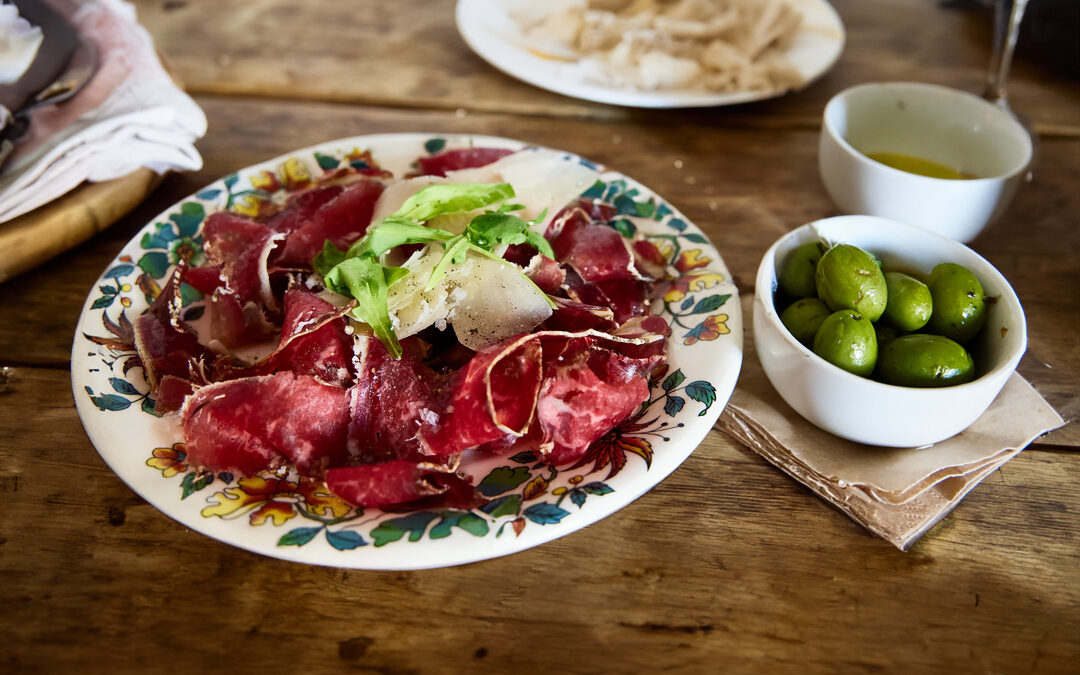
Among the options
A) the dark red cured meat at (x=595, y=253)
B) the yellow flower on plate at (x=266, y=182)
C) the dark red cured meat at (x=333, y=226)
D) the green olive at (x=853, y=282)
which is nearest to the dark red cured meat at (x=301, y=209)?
the dark red cured meat at (x=333, y=226)

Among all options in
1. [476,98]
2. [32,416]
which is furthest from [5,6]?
[476,98]

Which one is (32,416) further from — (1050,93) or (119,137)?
(1050,93)

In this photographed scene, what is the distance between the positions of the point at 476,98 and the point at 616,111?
301 mm

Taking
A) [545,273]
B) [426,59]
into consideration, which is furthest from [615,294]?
[426,59]

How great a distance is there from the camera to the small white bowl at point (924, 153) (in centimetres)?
114

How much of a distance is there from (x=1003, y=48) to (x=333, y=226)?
4.50ft

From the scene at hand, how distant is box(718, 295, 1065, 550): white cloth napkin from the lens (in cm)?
86

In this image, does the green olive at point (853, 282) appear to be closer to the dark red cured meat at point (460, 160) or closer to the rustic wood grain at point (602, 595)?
the rustic wood grain at point (602, 595)

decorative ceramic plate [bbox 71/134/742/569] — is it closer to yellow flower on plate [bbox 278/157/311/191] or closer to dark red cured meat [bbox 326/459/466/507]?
dark red cured meat [bbox 326/459/466/507]

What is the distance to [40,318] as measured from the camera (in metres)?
1.15

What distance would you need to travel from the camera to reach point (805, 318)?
0.93m

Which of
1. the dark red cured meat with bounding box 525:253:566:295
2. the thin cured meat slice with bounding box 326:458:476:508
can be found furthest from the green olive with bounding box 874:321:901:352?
the thin cured meat slice with bounding box 326:458:476:508

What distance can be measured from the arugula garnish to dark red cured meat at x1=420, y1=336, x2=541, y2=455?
0.10 metres

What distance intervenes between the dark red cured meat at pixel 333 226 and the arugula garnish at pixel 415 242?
0.04 m
